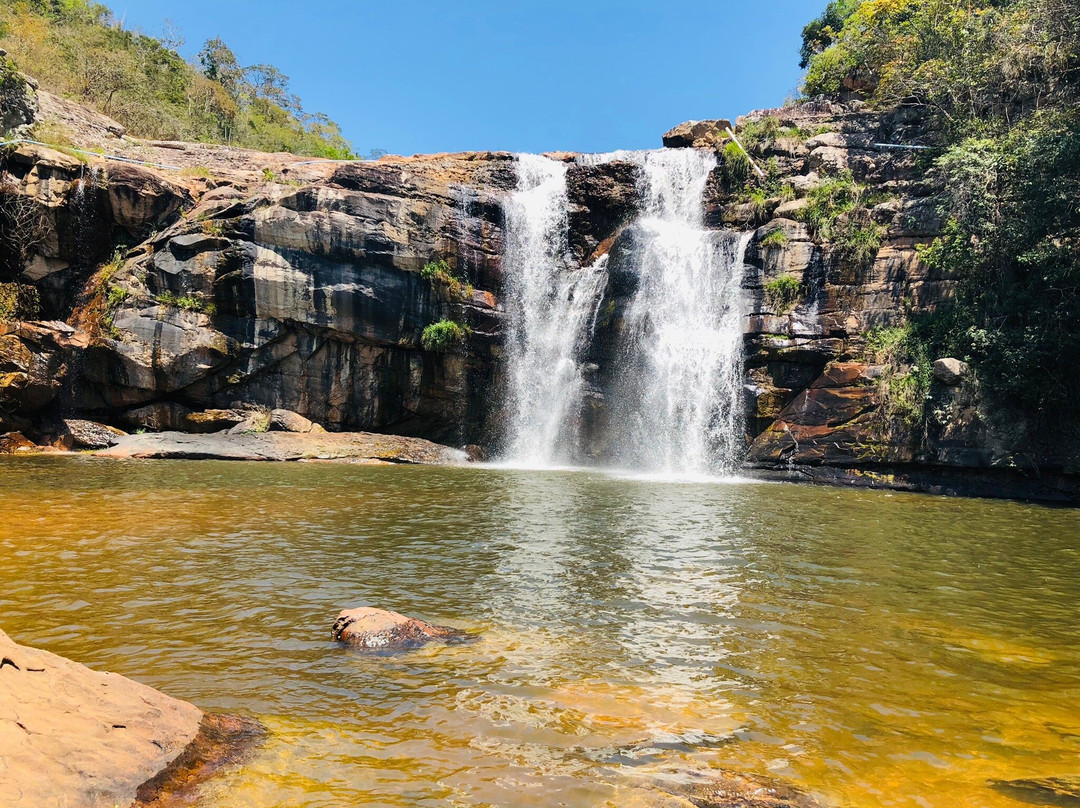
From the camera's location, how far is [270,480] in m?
16.4

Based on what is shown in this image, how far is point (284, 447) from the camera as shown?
2247 centimetres

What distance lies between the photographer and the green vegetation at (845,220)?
869 inches

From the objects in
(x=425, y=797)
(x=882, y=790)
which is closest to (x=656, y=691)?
(x=882, y=790)

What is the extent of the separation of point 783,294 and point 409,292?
1395 cm

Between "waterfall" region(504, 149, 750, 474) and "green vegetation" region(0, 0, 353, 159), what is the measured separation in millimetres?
21250

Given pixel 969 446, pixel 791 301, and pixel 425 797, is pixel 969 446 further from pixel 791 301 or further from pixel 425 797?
pixel 425 797

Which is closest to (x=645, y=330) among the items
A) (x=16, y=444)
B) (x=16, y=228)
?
(x=16, y=444)

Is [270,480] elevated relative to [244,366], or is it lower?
lower

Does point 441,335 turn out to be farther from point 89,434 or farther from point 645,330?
point 89,434

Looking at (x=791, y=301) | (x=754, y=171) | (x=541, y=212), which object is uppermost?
(x=754, y=171)

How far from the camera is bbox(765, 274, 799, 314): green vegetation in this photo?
2214 centimetres

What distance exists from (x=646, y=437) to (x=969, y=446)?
9802 mm

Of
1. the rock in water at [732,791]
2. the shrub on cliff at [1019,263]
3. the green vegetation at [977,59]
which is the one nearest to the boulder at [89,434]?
the rock in water at [732,791]

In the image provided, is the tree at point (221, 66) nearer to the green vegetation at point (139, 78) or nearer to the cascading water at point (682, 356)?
the green vegetation at point (139, 78)
